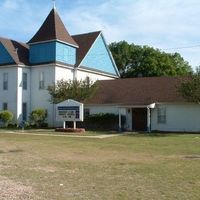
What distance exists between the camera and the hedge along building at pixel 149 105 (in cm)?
3778

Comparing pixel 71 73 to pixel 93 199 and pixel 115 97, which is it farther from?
pixel 93 199

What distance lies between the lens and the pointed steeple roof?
145ft

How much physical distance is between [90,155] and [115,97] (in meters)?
24.1

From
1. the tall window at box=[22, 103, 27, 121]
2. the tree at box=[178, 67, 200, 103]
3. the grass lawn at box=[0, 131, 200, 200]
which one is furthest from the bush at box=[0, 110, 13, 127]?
the grass lawn at box=[0, 131, 200, 200]

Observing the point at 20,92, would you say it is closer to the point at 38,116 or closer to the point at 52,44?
the point at 38,116

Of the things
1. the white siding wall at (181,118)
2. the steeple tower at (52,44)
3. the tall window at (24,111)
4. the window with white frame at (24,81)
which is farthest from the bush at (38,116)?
the white siding wall at (181,118)

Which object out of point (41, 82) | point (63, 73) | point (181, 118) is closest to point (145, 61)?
point (63, 73)

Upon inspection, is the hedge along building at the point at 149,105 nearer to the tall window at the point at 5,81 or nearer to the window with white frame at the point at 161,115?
the window with white frame at the point at 161,115

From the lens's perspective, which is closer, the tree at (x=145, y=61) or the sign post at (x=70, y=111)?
the sign post at (x=70, y=111)

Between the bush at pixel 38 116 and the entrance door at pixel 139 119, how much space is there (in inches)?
360

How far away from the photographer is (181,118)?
124ft

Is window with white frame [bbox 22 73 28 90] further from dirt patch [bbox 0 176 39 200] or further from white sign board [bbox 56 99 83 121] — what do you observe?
dirt patch [bbox 0 176 39 200]

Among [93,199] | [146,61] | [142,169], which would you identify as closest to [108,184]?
[93,199]

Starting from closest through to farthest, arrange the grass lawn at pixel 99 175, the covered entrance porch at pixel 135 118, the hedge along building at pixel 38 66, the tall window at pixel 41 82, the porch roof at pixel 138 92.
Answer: the grass lawn at pixel 99 175 < the porch roof at pixel 138 92 < the covered entrance porch at pixel 135 118 < the hedge along building at pixel 38 66 < the tall window at pixel 41 82
